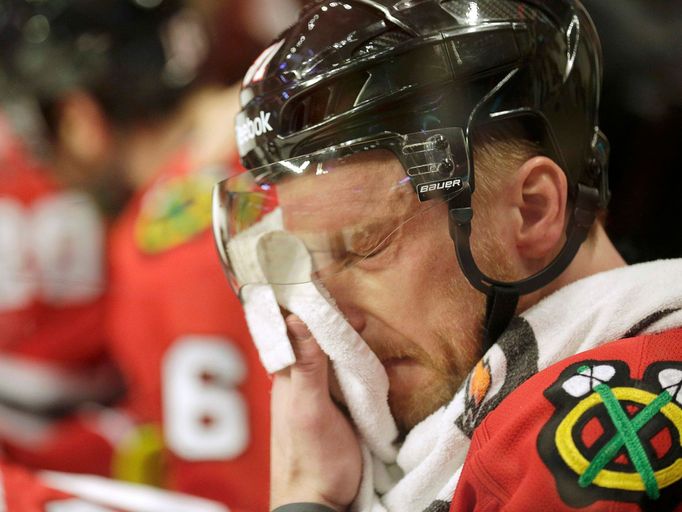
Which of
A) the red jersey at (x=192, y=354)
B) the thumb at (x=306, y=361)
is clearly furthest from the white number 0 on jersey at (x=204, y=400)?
the thumb at (x=306, y=361)

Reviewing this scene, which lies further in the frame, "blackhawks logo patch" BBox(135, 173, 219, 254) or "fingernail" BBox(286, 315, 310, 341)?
"blackhawks logo patch" BBox(135, 173, 219, 254)

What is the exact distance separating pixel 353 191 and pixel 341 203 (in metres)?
0.01

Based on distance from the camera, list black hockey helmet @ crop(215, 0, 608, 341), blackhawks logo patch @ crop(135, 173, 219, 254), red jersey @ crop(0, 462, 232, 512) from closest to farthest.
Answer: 1. black hockey helmet @ crop(215, 0, 608, 341)
2. red jersey @ crop(0, 462, 232, 512)
3. blackhawks logo patch @ crop(135, 173, 219, 254)

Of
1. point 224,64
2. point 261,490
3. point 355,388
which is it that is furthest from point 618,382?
point 224,64

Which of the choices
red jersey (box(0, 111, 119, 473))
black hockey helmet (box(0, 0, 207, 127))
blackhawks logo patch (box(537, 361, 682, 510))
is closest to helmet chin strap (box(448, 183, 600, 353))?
blackhawks logo patch (box(537, 361, 682, 510))

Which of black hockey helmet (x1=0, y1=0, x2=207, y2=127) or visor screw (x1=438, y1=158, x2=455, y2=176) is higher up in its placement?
visor screw (x1=438, y1=158, x2=455, y2=176)

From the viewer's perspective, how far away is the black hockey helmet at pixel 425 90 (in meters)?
0.64

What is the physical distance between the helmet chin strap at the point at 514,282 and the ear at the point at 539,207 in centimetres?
1

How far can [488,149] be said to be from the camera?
0.67 meters

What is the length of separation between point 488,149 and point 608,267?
0.48 ft

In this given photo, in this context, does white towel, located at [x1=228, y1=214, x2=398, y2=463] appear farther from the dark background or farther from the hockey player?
the dark background

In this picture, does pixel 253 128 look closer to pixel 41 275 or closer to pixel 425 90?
pixel 425 90

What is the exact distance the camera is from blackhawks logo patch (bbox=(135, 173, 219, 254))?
1.08 meters

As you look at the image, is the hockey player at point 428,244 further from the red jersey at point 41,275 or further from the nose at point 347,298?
the red jersey at point 41,275
